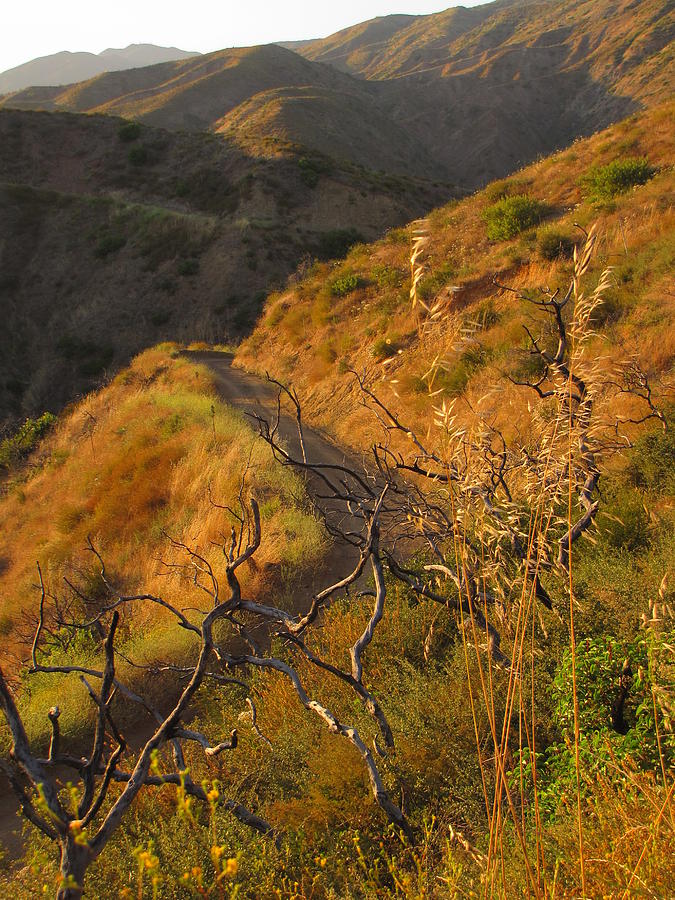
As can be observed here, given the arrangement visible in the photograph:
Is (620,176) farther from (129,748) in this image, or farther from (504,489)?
(129,748)

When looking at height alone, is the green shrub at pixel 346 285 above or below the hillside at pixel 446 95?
below

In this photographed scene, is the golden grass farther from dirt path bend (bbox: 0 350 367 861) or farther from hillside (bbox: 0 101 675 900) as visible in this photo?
dirt path bend (bbox: 0 350 367 861)

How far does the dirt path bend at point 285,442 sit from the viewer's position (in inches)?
163

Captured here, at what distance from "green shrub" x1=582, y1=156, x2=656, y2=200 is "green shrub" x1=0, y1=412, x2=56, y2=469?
19.3 m

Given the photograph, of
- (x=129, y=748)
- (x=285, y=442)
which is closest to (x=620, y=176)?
(x=285, y=442)

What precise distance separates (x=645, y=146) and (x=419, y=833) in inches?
749

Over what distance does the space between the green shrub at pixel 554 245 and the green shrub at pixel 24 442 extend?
668 inches

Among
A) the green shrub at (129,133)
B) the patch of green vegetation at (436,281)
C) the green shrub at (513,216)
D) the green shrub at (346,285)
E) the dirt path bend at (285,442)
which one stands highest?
the green shrub at (129,133)

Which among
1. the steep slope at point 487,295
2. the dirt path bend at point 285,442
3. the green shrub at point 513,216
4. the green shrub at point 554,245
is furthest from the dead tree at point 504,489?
the green shrub at point 513,216

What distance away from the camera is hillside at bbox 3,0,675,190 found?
56344 mm

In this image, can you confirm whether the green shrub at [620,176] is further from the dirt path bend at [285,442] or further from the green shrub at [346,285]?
the dirt path bend at [285,442]

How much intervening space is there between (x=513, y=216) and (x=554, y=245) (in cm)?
335

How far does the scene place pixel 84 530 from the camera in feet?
31.4

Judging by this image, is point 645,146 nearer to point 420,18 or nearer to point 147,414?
point 147,414
